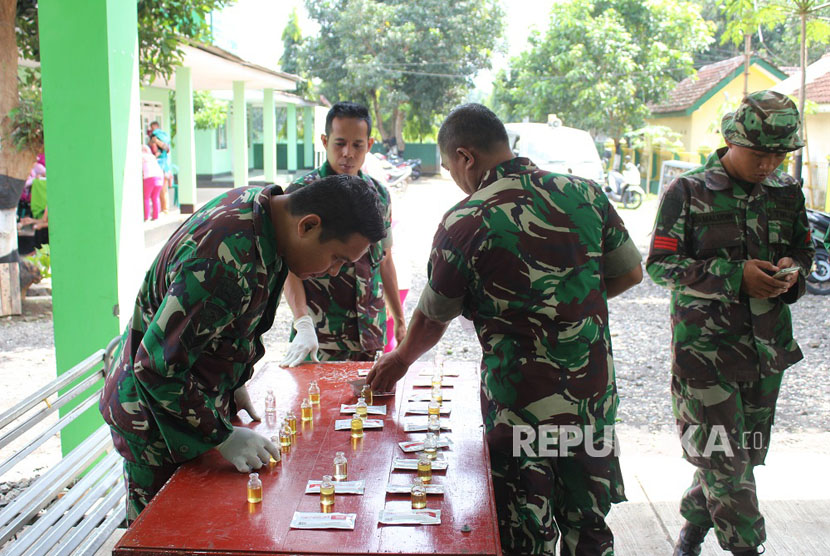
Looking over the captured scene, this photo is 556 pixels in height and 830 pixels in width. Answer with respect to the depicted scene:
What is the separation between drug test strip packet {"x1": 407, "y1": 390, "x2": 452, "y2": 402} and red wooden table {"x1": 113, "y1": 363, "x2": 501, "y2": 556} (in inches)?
7.0

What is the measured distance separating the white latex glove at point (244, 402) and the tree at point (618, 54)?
962 inches

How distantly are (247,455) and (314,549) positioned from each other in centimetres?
51

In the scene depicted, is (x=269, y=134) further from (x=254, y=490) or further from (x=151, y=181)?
(x=254, y=490)

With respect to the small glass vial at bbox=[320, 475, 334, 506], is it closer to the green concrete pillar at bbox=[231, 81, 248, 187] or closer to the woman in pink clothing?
the woman in pink clothing

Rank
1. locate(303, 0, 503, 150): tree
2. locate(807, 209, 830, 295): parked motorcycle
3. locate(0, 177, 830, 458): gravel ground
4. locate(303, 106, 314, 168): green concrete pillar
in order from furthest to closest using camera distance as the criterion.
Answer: locate(303, 106, 314, 168): green concrete pillar < locate(303, 0, 503, 150): tree < locate(807, 209, 830, 295): parked motorcycle < locate(0, 177, 830, 458): gravel ground

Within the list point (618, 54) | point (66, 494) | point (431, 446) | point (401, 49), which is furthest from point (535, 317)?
point (401, 49)

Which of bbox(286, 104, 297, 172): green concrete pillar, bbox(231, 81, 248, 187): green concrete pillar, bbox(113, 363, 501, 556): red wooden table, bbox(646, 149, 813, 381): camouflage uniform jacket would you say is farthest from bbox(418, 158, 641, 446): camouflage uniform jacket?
bbox(286, 104, 297, 172): green concrete pillar

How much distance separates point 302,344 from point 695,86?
27220 mm

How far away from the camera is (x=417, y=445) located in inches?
94.6

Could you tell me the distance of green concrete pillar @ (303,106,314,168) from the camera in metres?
35.2

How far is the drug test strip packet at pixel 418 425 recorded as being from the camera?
2576 mm

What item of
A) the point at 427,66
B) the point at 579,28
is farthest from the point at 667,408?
the point at 427,66

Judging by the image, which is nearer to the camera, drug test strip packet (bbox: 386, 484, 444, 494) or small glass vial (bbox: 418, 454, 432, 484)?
drug test strip packet (bbox: 386, 484, 444, 494)

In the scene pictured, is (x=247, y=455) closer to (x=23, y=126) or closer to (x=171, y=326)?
(x=171, y=326)
